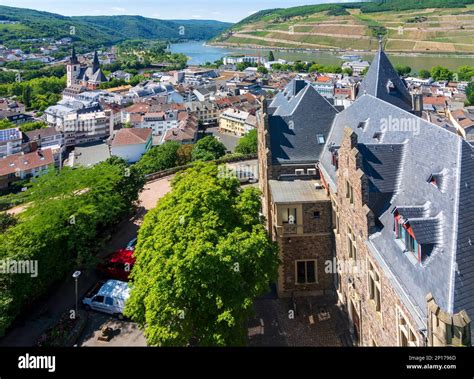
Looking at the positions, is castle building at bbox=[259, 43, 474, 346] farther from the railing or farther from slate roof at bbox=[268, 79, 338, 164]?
the railing

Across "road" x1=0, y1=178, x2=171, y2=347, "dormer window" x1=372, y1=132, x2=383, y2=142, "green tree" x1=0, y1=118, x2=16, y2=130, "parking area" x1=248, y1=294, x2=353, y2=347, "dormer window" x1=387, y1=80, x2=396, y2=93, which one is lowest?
"road" x1=0, y1=178, x2=171, y2=347

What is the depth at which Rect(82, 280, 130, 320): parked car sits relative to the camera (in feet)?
71.1

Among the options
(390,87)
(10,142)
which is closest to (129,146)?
(10,142)

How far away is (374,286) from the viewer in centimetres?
1502

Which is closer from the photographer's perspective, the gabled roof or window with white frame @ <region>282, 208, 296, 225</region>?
window with white frame @ <region>282, 208, 296, 225</region>

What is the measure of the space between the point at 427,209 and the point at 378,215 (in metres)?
2.84

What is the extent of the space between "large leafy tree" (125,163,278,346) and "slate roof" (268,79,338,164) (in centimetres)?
689

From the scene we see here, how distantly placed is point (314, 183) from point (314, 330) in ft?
27.4

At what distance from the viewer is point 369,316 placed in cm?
1567

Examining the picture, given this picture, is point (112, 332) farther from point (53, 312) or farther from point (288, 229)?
point (288, 229)

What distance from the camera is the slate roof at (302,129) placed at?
82.8 feet

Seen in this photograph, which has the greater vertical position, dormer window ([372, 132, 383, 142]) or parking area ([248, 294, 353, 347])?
dormer window ([372, 132, 383, 142])

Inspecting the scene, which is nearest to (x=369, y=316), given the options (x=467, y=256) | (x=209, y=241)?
(x=467, y=256)

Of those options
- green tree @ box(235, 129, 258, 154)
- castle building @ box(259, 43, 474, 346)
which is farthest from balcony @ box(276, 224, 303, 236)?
green tree @ box(235, 129, 258, 154)
